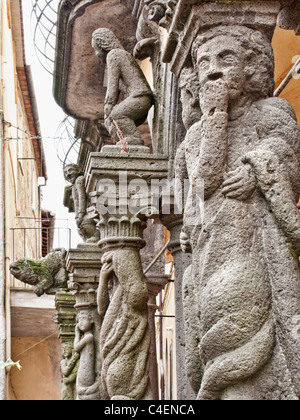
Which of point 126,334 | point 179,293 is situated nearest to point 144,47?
point 179,293

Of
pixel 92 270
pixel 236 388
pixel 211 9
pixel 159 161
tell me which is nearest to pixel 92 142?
pixel 92 270

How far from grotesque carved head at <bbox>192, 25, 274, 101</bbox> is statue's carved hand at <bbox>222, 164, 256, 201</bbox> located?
0.44 metres

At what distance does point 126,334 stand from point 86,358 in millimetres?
2370

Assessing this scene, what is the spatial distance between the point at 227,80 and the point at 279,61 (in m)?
4.58

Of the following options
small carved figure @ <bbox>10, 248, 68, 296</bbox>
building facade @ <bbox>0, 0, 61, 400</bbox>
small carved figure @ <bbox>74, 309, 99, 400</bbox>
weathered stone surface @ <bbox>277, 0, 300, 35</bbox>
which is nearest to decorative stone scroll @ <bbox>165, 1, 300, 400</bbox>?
weathered stone surface @ <bbox>277, 0, 300, 35</bbox>

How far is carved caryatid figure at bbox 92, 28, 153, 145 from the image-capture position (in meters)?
6.62

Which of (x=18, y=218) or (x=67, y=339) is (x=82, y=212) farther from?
(x=18, y=218)

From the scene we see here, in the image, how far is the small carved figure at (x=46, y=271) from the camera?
1046 centimetres

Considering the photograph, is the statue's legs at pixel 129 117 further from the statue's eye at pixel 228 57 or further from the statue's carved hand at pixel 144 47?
the statue's eye at pixel 228 57

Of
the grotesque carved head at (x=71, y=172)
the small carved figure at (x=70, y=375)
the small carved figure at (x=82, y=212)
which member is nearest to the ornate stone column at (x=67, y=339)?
the small carved figure at (x=70, y=375)

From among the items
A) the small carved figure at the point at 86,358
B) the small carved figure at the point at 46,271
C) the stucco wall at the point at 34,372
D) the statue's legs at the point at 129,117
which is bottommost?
the stucco wall at the point at 34,372

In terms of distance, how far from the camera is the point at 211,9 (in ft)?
13.9

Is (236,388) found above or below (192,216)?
below

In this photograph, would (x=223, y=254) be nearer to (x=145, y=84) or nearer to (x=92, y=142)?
(x=145, y=84)
